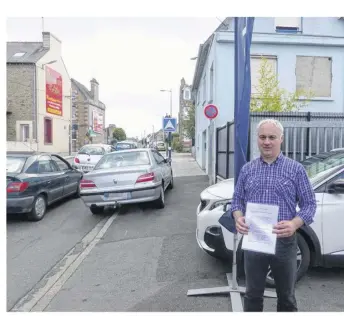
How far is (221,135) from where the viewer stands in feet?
→ 33.5

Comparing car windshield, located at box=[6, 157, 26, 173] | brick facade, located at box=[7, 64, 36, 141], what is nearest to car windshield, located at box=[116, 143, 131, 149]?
brick facade, located at box=[7, 64, 36, 141]

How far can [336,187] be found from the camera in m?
3.16

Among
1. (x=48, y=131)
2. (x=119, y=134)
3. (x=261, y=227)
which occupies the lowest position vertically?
(x=261, y=227)

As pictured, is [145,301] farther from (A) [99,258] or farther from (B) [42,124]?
(B) [42,124]

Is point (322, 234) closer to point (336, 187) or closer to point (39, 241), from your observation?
point (336, 187)

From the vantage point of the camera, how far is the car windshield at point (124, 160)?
277 inches

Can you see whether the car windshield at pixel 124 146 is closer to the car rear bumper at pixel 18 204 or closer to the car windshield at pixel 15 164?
the car windshield at pixel 15 164

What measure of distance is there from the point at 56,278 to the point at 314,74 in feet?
38.2

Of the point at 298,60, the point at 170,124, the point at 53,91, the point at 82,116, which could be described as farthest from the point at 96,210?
the point at 82,116

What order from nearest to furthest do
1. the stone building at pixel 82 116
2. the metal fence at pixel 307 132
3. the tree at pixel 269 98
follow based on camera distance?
the metal fence at pixel 307 132 → the tree at pixel 269 98 → the stone building at pixel 82 116

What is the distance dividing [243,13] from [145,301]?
3.23 m

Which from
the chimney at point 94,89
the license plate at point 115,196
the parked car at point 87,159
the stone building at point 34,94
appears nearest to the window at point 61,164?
the license plate at point 115,196

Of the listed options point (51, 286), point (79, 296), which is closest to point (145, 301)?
point (79, 296)

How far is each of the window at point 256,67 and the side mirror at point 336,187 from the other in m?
8.03
